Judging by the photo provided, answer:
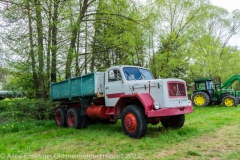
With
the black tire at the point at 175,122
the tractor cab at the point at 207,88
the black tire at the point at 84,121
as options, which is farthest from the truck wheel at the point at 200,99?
the black tire at the point at 84,121

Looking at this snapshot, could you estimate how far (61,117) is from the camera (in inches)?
336

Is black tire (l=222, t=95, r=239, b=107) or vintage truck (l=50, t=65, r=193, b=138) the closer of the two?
vintage truck (l=50, t=65, r=193, b=138)

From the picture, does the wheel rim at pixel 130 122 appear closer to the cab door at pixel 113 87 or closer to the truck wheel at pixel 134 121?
the truck wheel at pixel 134 121

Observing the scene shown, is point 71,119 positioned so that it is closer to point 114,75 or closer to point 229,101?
point 114,75

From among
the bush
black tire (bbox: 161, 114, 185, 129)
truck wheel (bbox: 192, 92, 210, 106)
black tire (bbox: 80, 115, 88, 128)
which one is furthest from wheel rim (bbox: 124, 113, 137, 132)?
truck wheel (bbox: 192, 92, 210, 106)

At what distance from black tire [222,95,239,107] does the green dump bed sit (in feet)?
34.8

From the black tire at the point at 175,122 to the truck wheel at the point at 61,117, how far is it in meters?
3.99

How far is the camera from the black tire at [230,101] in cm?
1383

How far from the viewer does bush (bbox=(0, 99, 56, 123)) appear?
8.98 metres

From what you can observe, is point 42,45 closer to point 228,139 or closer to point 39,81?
point 39,81

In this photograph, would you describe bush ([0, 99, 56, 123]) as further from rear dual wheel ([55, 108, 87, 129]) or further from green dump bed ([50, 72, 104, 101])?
rear dual wheel ([55, 108, 87, 129])

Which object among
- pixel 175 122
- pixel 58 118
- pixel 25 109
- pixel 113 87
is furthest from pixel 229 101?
pixel 25 109

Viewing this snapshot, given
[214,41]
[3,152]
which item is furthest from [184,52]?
[3,152]

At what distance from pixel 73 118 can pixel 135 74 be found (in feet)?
10.1
